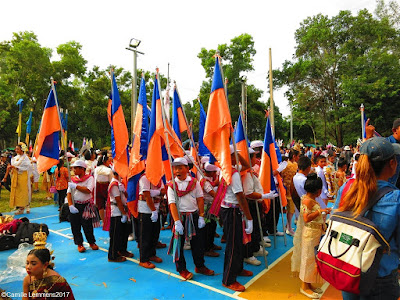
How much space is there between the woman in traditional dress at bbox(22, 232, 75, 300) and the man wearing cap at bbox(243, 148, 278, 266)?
2.83m

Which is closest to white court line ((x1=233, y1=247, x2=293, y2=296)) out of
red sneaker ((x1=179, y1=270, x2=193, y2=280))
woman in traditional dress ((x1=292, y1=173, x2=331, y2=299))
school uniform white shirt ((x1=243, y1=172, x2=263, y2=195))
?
woman in traditional dress ((x1=292, y1=173, x2=331, y2=299))

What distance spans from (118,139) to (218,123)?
6.88ft

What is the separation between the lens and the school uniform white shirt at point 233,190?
4129 mm

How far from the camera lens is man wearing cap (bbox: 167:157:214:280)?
178 inches

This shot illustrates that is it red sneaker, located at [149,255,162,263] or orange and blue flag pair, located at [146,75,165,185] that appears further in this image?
red sneaker, located at [149,255,162,263]

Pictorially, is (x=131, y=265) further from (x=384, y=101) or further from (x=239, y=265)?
(x=384, y=101)

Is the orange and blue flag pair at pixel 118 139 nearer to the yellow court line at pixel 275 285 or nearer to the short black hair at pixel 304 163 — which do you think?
the yellow court line at pixel 275 285

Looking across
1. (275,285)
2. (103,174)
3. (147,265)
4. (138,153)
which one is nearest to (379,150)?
(275,285)

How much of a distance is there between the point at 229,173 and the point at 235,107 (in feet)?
Answer: 88.1

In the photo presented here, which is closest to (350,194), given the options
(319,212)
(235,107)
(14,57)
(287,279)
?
(319,212)

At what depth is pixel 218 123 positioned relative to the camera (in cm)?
439

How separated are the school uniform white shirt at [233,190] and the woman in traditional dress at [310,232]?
896 mm

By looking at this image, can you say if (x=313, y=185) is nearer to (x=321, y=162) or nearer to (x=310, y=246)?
(x=310, y=246)

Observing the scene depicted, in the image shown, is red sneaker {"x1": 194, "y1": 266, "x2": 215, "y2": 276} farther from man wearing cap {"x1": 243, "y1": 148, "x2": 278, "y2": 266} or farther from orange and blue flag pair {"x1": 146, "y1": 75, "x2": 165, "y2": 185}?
orange and blue flag pair {"x1": 146, "y1": 75, "x2": 165, "y2": 185}
